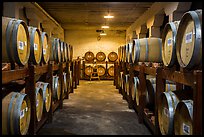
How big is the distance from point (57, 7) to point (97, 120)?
559cm

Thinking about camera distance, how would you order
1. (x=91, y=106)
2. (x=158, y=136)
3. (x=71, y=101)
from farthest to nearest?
(x=71, y=101) < (x=91, y=106) < (x=158, y=136)

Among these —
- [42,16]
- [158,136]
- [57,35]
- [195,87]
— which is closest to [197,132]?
[195,87]

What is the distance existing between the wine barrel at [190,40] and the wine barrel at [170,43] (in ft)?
0.42

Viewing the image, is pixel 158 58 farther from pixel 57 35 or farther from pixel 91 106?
pixel 57 35

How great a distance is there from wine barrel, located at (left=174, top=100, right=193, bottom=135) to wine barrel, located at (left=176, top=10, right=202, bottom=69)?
15.0 inches

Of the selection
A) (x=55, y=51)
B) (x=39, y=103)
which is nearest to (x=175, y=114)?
(x=39, y=103)

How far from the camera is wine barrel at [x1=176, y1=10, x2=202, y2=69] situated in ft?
6.89

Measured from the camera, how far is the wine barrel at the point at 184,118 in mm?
2209

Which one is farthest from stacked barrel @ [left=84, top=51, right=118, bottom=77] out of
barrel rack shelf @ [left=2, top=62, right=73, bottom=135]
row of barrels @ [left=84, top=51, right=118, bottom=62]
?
barrel rack shelf @ [left=2, top=62, right=73, bottom=135]

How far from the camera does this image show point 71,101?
6.97 metres

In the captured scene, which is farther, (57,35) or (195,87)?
(57,35)

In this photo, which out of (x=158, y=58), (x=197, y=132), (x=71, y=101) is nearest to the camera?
(x=197, y=132)

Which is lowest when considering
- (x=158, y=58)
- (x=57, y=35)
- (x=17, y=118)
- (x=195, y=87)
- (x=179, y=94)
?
(x=17, y=118)

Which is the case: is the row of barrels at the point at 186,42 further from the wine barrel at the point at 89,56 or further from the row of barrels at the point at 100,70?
the wine barrel at the point at 89,56
